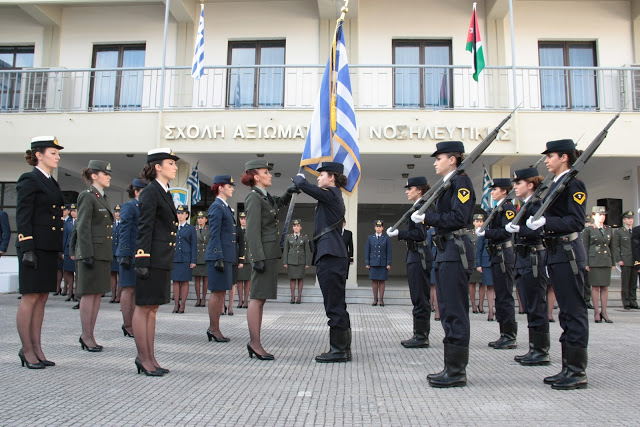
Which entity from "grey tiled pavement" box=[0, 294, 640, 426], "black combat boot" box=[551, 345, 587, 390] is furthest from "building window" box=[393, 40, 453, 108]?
"black combat boot" box=[551, 345, 587, 390]

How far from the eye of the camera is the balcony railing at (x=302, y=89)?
13.0 m

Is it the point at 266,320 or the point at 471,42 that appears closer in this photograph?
the point at 266,320

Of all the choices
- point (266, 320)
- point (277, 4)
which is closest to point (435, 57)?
point (277, 4)

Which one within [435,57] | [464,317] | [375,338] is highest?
[435,57]

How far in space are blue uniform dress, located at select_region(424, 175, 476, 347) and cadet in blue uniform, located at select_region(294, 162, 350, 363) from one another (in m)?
1.11

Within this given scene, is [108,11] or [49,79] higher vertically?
[108,11]

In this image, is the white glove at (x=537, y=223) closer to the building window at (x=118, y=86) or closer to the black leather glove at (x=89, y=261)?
the black leather glove at (x=89, y=261)

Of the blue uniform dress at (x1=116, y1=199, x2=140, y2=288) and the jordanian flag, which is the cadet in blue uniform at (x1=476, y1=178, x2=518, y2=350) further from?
the jordanian flag

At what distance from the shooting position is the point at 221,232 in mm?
6684

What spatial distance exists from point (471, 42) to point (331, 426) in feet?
33.8

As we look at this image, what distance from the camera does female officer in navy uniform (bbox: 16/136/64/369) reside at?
451 centimetres

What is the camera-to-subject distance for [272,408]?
337 cm

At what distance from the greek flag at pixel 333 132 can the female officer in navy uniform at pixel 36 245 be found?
2637mm

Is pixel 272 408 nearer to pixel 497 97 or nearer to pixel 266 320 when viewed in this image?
pixel 266 320
